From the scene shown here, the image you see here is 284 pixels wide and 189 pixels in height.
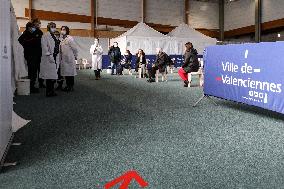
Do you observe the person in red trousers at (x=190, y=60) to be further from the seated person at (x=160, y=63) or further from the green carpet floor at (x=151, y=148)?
the green carpet floor at (x=151, y=148)

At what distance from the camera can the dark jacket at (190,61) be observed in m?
8.84

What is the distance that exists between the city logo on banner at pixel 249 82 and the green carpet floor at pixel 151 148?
368 mm

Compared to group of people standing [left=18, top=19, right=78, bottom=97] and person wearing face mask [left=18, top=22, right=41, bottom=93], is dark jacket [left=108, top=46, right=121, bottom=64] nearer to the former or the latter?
group of people standing [left=18, top=19, right=78, bottom=97]

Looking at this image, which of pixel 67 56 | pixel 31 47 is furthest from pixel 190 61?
pixel 31 47

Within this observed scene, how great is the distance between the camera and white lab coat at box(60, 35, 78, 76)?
7.19 meters

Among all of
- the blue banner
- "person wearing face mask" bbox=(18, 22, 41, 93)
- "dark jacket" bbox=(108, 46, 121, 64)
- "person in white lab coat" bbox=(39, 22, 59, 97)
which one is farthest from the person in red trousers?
"dark jacket" bbox=(108, 46, 121, 64)

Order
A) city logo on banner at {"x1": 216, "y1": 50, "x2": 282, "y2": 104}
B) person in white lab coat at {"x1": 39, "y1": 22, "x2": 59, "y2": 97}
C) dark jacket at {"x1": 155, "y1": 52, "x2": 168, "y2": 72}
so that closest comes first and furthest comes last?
city logo on banner at {"x1": 216, "y1": 50, "x2": 282, "y2": 104} → person in white lab coat at {"x1": 39, "y1": 22, "x2": 59, "y2": 97} → dark jacket at {"x1": 155, "y1": 52, "x2": 168, "y2": 72}

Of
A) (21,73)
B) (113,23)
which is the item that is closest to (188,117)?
(21,73)

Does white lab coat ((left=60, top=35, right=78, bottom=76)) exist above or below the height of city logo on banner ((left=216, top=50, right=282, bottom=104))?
above

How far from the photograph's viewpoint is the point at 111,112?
199 inches

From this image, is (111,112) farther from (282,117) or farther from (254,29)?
(254,29)

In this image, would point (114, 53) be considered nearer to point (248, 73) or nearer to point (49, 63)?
point (49, 63)

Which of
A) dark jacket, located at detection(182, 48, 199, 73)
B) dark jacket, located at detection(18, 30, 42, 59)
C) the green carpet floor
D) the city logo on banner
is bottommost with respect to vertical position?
the green carpet floor

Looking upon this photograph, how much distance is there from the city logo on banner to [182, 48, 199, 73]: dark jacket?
12.6ft
